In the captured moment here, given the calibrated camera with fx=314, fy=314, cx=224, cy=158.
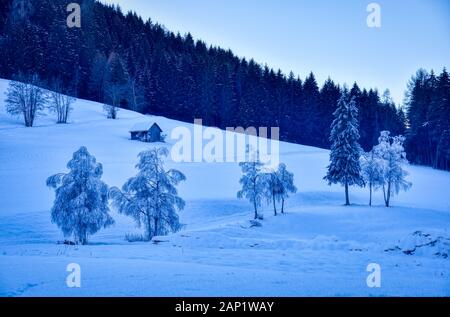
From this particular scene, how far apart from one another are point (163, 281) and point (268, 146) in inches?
2224

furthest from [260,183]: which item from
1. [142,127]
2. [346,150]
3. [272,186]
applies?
[142,127]

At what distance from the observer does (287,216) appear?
98.9 feet

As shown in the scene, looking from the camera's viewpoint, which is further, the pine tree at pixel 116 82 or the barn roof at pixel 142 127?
the pine tree at pixel 116 82

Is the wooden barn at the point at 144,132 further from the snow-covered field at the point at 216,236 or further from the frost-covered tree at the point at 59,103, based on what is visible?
the frost-covered tree at the point at 59,103

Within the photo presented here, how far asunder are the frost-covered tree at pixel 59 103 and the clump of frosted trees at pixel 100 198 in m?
46.4

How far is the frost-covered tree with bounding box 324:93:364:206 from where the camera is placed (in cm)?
3759

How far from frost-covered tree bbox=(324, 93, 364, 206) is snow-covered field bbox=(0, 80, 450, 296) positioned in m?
3.35

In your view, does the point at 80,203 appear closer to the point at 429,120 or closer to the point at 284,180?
the point at 284,180

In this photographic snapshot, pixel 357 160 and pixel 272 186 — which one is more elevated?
pixel 357 160

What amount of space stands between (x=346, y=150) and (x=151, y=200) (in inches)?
985

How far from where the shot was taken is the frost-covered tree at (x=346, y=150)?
37594mm

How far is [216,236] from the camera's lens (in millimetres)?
17250

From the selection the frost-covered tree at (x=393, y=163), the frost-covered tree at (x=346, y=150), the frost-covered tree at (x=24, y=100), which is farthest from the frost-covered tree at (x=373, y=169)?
the frost-covered tree at (x=24, y=100)
